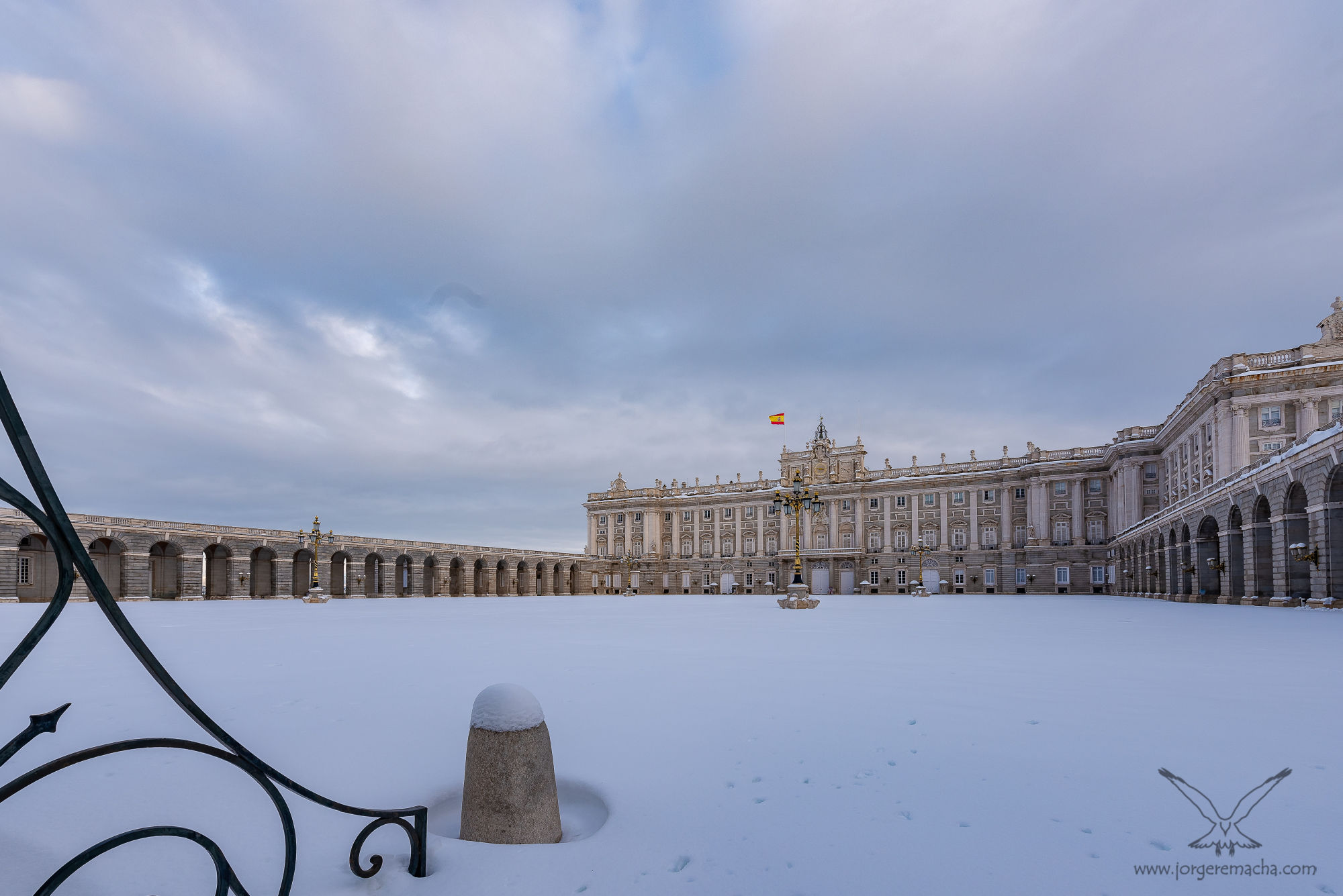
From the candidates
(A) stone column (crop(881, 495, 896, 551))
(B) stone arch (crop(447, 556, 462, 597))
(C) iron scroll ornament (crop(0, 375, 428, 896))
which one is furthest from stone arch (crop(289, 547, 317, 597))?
(A) stone column (crop(881, 495, 896, 551))

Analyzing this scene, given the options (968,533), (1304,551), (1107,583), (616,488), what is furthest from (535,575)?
(1304,551)

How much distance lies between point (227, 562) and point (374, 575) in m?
15.6

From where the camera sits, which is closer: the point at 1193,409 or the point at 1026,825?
the point at 1026,825

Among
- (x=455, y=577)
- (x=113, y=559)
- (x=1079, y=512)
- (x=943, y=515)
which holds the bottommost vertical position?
(x=455, y=577)

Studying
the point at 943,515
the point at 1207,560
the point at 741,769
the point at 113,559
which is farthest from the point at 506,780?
the point at 943,515

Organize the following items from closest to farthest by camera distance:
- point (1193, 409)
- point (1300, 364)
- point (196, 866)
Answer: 1. point (196, 866)
2. point (1300, 364)
3. point (1193, 409)

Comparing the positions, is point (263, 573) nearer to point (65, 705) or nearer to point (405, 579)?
point (405, 579)

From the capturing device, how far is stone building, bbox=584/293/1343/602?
101 ft

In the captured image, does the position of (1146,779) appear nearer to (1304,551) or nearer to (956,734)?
(956,734)

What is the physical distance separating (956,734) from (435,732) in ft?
15.9

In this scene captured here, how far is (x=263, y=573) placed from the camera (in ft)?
172

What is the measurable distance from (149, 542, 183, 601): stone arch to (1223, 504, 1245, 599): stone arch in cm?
6058

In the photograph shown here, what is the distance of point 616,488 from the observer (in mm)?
98562

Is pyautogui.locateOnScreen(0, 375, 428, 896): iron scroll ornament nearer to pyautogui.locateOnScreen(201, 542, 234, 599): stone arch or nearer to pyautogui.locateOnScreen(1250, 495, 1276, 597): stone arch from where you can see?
pyautogui.locateOnScreen(1250, 495, 1276, 597): stone arch
